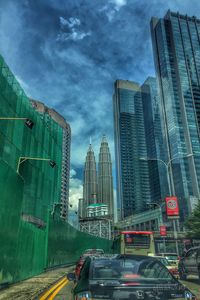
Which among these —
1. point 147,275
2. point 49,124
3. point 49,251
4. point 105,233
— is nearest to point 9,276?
point 147,275

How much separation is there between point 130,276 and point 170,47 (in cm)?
16261

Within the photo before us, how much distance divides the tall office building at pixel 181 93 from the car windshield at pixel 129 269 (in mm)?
112628

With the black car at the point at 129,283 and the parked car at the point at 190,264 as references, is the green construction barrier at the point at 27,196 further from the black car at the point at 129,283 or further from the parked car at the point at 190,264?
the parked car at the point at 190,264

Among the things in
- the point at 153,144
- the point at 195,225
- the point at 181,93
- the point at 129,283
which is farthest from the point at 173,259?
the point at 153,144

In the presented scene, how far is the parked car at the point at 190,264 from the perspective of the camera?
14058 millimetres

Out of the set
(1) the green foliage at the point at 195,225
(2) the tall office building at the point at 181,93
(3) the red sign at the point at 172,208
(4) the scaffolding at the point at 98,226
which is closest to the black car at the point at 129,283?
(3) the red sign at the point at 172,208

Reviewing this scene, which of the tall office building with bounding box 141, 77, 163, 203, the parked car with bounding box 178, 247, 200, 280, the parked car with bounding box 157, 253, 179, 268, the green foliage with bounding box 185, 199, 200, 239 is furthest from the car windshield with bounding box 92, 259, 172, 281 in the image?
the tall office building with bounding box 141, 77, 163, 203

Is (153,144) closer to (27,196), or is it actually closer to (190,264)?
(27,196)

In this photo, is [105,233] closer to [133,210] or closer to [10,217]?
[133,210]

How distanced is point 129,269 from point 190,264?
37.6 ft

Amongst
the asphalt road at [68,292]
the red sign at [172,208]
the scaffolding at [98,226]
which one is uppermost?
the scaffolding at [98,226]

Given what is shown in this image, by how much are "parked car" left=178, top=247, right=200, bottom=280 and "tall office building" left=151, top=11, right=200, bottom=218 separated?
100435 millimetres

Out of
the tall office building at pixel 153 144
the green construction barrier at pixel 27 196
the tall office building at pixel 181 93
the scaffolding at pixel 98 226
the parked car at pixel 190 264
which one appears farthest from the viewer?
the tall office building at pixel 153 144

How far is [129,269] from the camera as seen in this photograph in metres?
4.80
